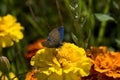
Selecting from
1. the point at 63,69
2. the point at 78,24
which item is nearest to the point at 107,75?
the point at 63,69

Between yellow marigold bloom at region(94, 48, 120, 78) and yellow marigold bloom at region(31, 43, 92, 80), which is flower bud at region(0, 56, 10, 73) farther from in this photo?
yellow marigold bloom at region(94, 48, 120, 78)

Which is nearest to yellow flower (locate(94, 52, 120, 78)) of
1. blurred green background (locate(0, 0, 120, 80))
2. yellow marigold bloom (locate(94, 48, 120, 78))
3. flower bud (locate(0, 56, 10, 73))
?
yellow marigold bloom (locate(94, 48, 120, 78))

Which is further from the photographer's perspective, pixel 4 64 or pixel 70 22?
pixel 70 22

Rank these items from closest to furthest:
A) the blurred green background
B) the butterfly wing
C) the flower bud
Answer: the butterfly wing → the flower bud → the blurred green background

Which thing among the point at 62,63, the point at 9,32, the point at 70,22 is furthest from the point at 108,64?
the point at 70,22

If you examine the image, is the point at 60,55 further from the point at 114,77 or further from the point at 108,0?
the point at 108,0

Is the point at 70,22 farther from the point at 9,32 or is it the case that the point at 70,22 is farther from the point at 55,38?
the point at 55,38

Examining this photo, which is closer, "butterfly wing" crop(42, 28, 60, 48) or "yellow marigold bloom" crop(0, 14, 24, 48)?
"butterfly wing" crop(42, 28, 60, 48)
